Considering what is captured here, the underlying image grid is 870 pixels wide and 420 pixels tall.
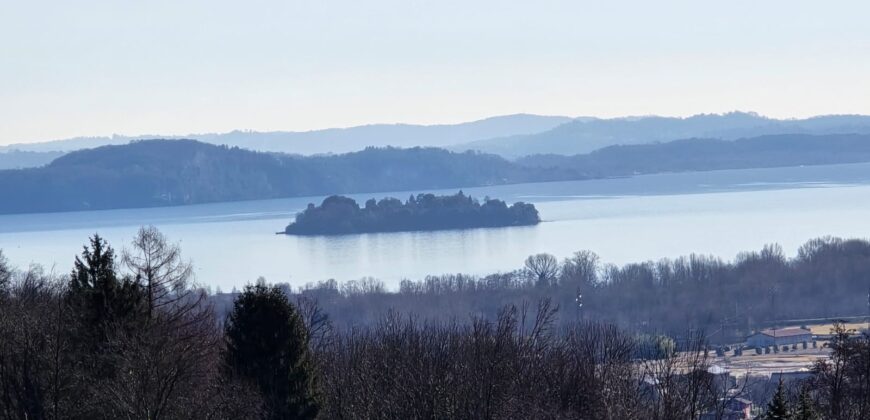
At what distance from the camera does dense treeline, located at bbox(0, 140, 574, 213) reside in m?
106

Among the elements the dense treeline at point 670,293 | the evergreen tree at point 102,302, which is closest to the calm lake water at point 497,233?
the dense treeline at point 670,293

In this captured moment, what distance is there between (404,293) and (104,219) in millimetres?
58234

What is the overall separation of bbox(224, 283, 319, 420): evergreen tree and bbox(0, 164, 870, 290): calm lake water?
95.8 ft

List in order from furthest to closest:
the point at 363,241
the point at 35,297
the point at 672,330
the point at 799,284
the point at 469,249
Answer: the point at 363,241 < the point at 469,249 < the point at 799,284 < the point at 672,330 < the point at 35,297

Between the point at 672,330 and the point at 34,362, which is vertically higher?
the point at 34,362

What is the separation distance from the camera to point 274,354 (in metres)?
9.49

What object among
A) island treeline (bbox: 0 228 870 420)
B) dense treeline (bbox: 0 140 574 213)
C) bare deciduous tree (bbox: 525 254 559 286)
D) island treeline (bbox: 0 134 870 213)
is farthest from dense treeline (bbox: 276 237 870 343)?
island treeline (bbox: 0 134 870 213)

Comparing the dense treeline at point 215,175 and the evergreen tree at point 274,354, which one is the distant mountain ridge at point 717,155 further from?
the evergreen tree at point 274,354

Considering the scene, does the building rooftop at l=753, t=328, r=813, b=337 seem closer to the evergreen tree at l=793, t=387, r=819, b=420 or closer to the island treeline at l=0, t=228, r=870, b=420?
the island treeline at l=0, t=228, r=870, b=420

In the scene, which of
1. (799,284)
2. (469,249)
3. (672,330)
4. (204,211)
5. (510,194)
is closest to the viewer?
(672,330)

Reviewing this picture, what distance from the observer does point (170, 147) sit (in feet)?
369

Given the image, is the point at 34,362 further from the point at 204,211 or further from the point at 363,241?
the point at 204,211

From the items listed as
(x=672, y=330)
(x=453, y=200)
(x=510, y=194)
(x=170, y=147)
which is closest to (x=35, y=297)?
(x=672, y=330)

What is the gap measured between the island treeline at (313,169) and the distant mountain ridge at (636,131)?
3332 centimetres
